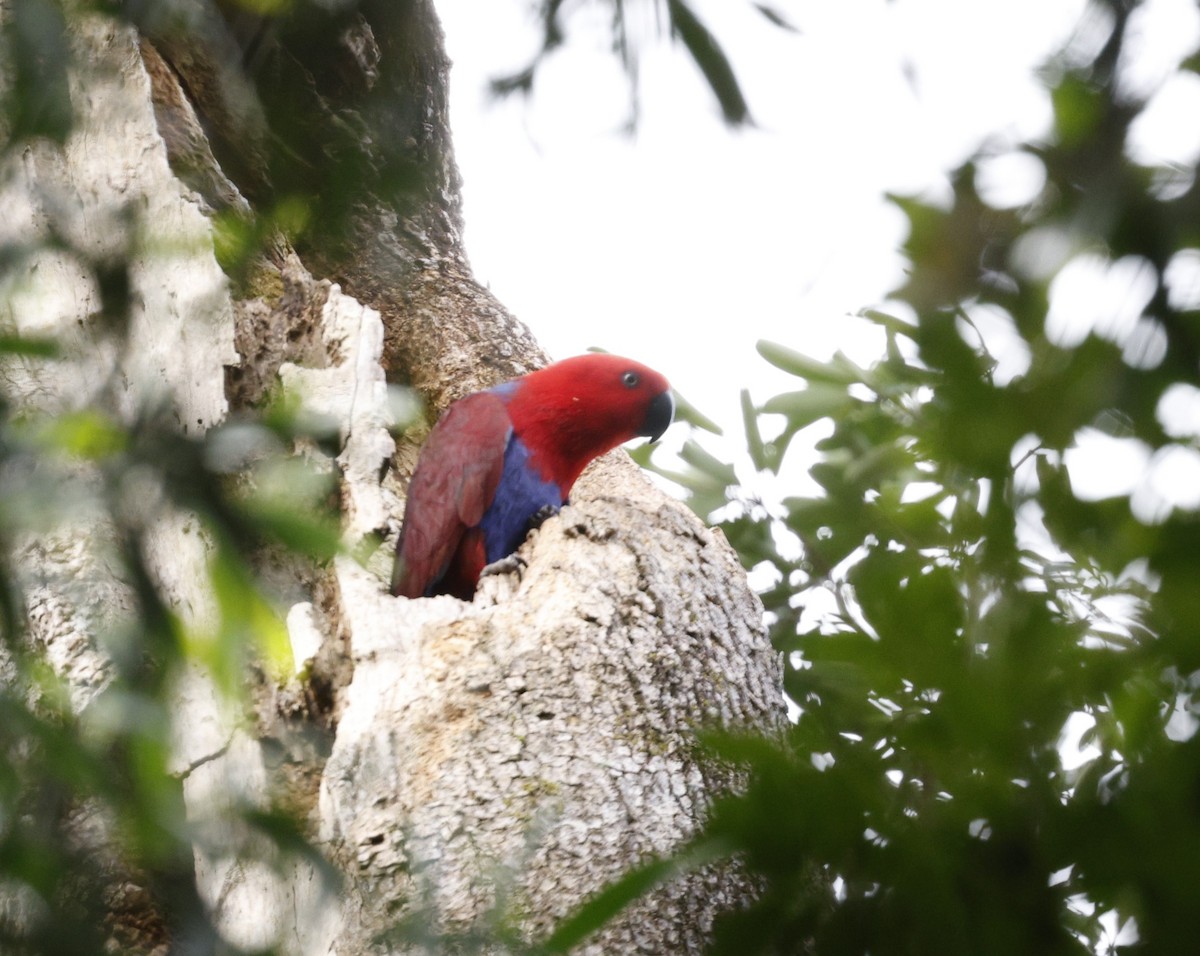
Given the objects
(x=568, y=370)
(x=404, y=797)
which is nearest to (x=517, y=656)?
(x=404, y=797)

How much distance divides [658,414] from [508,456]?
20.7 inches

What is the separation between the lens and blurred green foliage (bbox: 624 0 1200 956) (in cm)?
50

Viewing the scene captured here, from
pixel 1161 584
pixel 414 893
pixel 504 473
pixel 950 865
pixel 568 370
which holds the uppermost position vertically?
pixel 1161 584

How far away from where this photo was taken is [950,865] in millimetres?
514

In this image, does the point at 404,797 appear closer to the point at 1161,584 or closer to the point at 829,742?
the point at 829,742

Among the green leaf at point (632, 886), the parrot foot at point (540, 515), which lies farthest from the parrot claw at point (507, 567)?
the green leaf at point (632, 886)

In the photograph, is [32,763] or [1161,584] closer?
[1161,584]

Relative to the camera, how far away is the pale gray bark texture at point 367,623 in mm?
1029

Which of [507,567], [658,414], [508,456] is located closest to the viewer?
[507,567]

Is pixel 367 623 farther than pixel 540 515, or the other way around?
pixel 540 515

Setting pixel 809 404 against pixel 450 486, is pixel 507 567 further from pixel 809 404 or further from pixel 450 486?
pixel 809 404

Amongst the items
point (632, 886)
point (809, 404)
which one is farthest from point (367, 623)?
point (632, 886)

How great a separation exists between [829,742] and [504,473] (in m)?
2.61

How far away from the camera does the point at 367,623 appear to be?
2.09m
